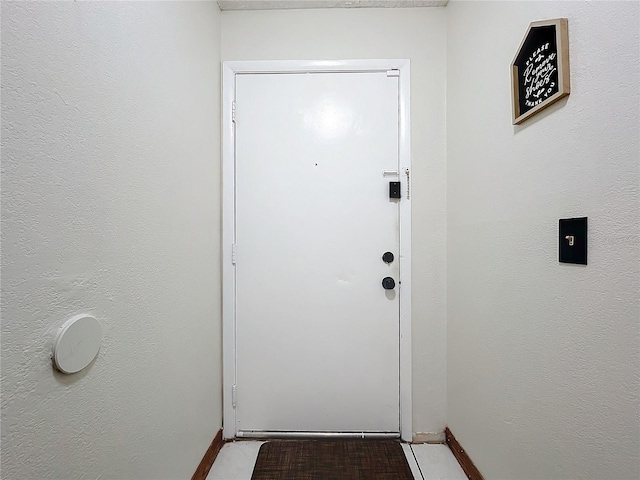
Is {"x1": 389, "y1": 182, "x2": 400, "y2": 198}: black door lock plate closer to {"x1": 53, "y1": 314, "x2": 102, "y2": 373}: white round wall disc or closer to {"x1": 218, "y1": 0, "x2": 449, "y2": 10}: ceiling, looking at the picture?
{"x1": 218, "y1": 0, "x2": 449, "y2": 10}: ceiling

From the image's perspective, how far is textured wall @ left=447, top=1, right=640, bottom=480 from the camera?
2.61 ft

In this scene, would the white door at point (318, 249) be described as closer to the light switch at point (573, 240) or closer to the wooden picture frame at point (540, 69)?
the wooden picture frame at point (540, 69)

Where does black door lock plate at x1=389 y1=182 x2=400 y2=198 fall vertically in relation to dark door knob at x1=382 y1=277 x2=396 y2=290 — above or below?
above

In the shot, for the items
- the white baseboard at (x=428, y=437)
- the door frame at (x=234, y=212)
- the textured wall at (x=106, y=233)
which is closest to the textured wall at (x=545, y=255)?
the white baseboard at (x=428, y=437)

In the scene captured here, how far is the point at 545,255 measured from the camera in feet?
3.52

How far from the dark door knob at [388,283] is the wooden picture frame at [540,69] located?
3.14 feet

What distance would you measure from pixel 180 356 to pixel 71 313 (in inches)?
25.1

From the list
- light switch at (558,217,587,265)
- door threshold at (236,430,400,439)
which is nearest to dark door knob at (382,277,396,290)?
door threshold at (236,430,400,439)

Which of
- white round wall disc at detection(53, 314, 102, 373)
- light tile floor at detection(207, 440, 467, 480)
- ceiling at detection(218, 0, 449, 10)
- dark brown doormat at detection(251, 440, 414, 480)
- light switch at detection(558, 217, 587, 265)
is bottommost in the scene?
light tile floor at detection(207, 440, 467, 480)

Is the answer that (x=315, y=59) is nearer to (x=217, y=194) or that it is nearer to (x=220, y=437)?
(x=217, y=194)

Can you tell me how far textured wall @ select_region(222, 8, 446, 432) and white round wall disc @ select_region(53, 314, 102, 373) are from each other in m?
1.48

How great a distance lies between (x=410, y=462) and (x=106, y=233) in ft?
5.60

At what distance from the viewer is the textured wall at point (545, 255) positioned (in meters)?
0.80

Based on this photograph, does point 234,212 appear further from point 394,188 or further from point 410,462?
point 410,462
